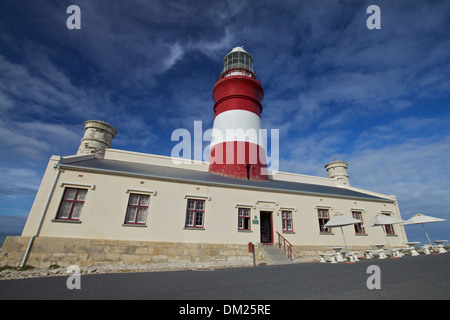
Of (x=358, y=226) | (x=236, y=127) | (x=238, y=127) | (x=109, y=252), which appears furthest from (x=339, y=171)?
(x=109, y=252)

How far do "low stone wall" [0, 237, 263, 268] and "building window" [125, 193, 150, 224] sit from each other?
1187 millimetres

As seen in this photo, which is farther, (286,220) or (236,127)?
(236,127)

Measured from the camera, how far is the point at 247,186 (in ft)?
44.3

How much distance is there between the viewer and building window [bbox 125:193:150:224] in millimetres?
11133

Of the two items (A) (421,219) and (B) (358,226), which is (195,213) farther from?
(A) (421,219)

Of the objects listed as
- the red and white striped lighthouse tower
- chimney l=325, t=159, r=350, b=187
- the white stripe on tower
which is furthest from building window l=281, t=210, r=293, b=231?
chimney l=325, t=159, r=350, b=187

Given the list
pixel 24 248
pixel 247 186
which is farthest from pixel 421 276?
pixel 24 248

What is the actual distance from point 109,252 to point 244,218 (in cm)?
779

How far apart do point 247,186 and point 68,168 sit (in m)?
10.4

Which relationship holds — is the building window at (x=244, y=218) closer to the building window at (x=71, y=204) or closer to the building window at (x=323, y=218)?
the building window at (x=323, y=218)

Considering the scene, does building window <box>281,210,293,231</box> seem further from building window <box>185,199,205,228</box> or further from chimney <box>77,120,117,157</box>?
chimney <box>77,120,117,157</box>

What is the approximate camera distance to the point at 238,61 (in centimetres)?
2042

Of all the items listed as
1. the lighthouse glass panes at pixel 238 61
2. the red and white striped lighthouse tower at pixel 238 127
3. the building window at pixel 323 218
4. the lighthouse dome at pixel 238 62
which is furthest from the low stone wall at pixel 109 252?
the lighthouse glass panes at pixel 238 61
